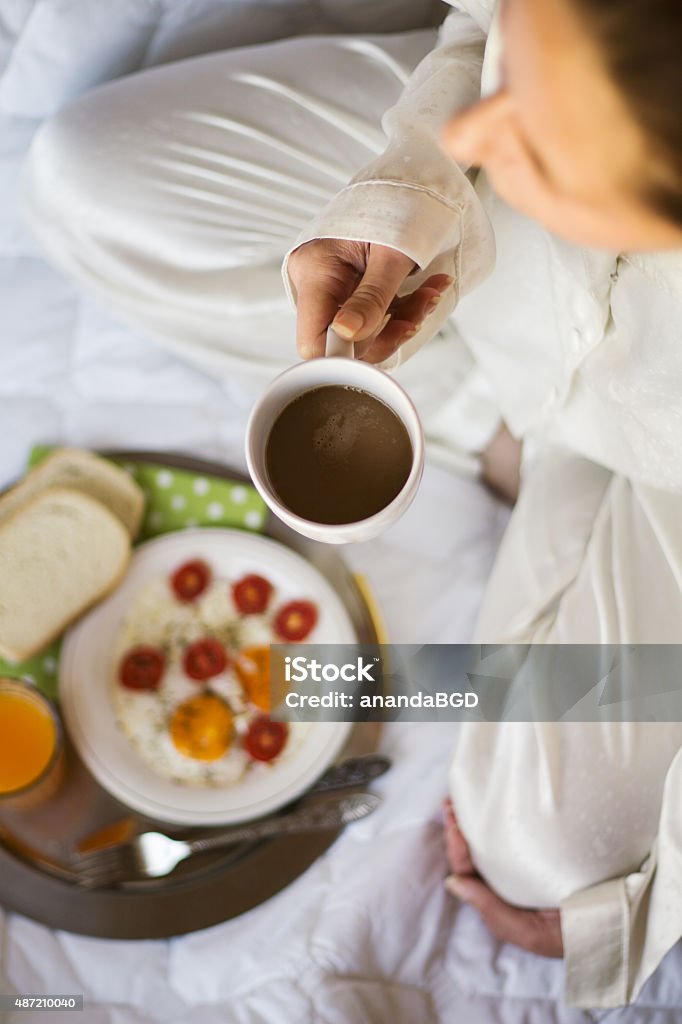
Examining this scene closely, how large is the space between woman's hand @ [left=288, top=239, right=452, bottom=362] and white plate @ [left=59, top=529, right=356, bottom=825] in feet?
1.23

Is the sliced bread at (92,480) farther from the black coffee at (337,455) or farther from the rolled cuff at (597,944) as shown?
the rolled cuff at (597,944)

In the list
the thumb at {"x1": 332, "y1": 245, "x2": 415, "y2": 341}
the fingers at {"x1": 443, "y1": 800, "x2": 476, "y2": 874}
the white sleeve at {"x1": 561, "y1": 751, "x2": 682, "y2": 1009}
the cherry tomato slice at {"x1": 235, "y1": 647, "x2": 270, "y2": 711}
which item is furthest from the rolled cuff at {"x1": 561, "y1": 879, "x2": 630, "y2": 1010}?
the thumb at {"x1": 332, "y1": 245, "x2": 415, "y2": 341}

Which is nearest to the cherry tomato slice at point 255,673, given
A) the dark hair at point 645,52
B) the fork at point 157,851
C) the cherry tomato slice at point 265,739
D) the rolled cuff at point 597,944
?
the cherry tomato slice at point 265,739

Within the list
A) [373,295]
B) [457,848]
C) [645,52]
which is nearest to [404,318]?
[373,295]

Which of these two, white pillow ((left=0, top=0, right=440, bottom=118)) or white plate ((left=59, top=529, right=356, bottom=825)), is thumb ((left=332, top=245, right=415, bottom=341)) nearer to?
white plate ((left=59, top=529, right=356, bottom=825))

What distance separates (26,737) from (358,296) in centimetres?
57

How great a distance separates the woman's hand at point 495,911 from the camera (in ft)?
2.88

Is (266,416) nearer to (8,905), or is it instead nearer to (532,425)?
(532,425)

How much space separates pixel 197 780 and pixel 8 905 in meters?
0.24

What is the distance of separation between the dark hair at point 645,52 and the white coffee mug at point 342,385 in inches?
10.2

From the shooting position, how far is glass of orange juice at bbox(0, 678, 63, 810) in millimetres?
830

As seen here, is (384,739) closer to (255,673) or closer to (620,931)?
(255,673)

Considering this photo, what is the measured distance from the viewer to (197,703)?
928 mm

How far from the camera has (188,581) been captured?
966 mm
